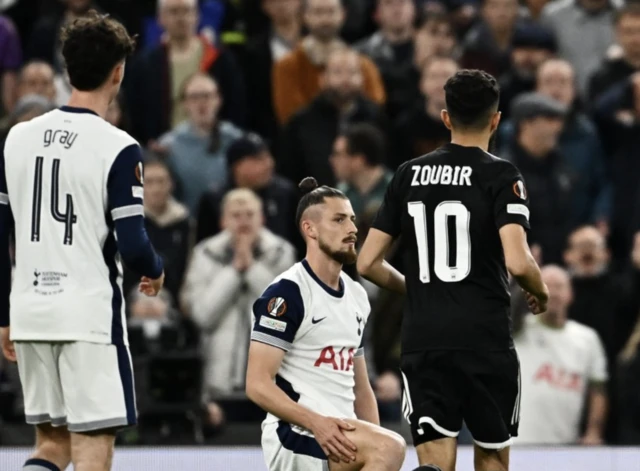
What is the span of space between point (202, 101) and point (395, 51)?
1.93 metres

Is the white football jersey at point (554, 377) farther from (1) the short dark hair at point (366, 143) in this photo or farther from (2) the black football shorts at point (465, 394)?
(2) the black football shorts at point (465, 394)

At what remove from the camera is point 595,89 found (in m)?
11.3

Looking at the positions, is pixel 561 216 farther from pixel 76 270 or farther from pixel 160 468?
pixel 76 270

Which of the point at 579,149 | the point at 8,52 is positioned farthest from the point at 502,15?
the point at 8,52

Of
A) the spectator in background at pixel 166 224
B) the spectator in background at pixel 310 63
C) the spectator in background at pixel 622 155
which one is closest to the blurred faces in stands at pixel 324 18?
the spectator in background at pixel 310 63

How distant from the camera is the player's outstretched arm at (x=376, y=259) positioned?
560 cm

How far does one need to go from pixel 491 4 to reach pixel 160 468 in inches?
227

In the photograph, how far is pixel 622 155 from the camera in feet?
34.9

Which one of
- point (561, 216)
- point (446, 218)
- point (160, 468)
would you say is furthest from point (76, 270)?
point (561, 216)

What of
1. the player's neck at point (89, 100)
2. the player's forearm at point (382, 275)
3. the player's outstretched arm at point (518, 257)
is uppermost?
the player's neck at point (89, 100)

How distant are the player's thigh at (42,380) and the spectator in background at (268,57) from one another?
6.30 metres

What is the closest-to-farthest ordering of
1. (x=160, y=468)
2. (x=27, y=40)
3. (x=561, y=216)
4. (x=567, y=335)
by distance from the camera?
(x=160, y=468)
(x=567, y=335)
(x=561, y=216)
(x=27, y=40)

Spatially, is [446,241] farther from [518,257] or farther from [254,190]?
[254,190]

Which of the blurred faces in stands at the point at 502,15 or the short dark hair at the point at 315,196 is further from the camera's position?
the blurred faces in stands at the point at 502,15
